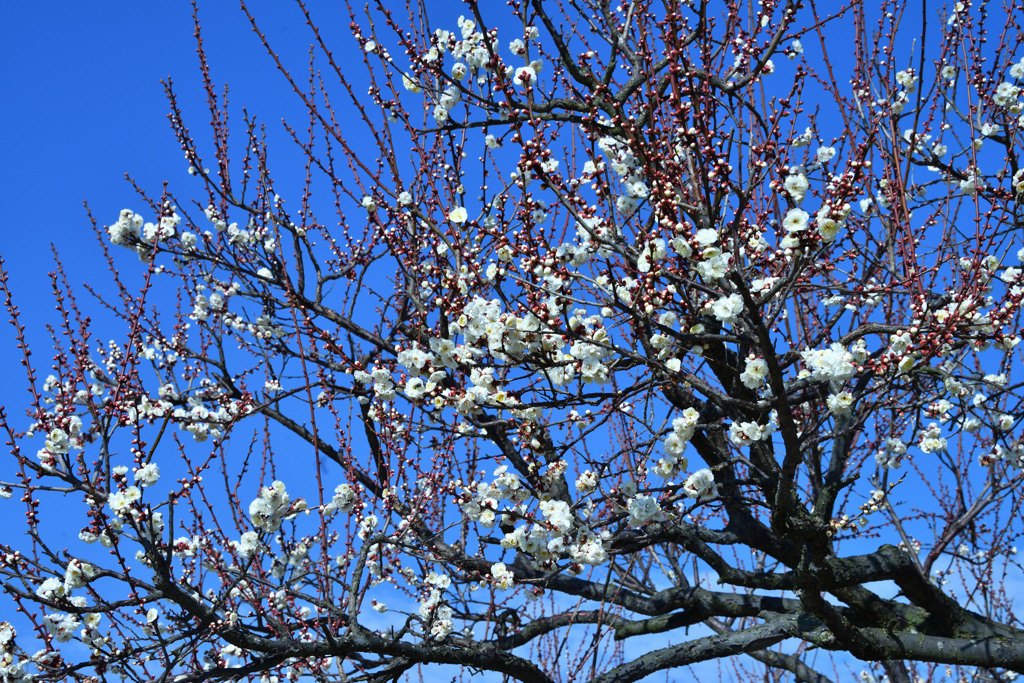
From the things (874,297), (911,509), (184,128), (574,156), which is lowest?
(911,509)

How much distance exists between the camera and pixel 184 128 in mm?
6141

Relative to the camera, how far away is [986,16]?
512 centimetres

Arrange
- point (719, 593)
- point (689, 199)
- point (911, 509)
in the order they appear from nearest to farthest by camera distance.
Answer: point (689, 199)
point (719, 593)
point (911, 509)

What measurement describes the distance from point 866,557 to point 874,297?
182 cm

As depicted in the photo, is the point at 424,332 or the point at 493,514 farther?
the point at 424,332

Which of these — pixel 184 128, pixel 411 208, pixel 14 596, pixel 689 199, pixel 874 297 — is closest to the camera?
pixel 14 596

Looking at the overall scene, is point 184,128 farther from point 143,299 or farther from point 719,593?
point 719,593

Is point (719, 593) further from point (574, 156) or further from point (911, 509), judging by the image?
point (574, 156)

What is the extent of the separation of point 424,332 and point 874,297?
9.88ft

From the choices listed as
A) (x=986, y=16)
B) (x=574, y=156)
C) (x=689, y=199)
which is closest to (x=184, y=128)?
(x=574, y=156)

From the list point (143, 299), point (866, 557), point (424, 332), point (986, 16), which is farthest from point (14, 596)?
point (986, 16)

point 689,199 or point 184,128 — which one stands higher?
point 184,128

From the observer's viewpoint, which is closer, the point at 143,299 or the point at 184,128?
the point at 143,299

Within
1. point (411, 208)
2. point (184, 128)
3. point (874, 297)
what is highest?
point (184, 128)
